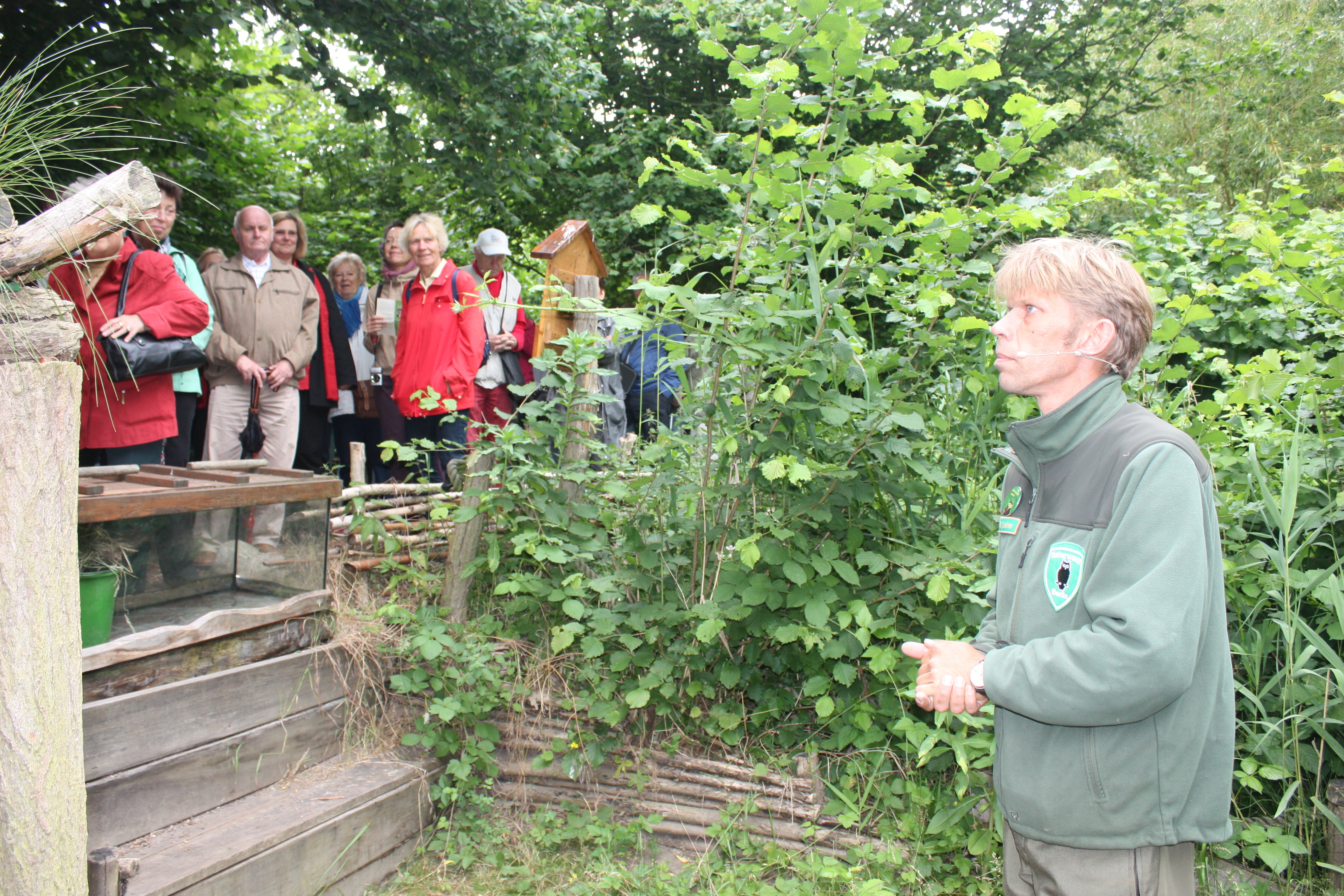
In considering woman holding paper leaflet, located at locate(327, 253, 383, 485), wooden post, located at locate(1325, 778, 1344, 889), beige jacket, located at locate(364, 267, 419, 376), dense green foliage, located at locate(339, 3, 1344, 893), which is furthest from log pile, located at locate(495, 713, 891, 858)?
beige jacket, located at locate(364, 267, 419, 376)

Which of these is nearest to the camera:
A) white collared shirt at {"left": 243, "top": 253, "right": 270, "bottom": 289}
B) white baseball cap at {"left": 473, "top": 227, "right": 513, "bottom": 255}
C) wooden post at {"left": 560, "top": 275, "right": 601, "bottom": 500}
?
wooden post at {"left": 560, "top": 275, "right": 601, "bottom": 500}

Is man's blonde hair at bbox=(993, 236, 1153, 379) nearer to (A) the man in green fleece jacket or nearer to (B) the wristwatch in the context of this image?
(A) the man in green fleece jacket

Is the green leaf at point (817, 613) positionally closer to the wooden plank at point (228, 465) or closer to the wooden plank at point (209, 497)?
the wooden plank at point (209, 497)

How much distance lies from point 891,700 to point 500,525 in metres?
1.79

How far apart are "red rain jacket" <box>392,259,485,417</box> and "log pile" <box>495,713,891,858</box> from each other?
1.87 m

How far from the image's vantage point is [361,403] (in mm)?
5922

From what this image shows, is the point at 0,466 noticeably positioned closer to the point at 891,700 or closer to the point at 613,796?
the point at 613,796

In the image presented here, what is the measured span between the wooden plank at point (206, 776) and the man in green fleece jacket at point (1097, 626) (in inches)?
99.7

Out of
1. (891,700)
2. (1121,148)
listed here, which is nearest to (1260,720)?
(891,700)

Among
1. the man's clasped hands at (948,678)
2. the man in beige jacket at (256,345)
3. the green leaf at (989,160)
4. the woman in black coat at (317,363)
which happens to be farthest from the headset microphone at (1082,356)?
the woman in black coat at (317,363)

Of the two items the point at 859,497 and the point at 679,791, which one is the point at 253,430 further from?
the point at 859,497

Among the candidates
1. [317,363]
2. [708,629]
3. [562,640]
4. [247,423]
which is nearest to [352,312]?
[317,363]

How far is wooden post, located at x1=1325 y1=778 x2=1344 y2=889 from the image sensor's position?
2654mm

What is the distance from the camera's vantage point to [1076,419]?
5.43ft
